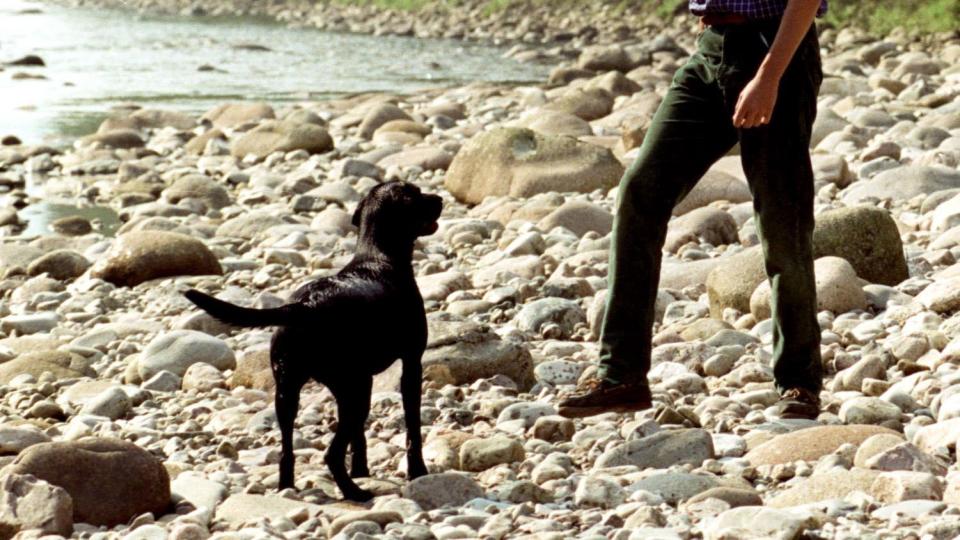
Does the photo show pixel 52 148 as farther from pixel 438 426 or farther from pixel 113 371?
pixel 438 426

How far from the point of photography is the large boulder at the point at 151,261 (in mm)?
9539

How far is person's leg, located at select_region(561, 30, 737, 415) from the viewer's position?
5137 mm

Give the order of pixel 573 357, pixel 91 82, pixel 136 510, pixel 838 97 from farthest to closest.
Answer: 1. pixel 91 82
2. pixel 838 97
3. pixel 573 357
4. pixel 136 510

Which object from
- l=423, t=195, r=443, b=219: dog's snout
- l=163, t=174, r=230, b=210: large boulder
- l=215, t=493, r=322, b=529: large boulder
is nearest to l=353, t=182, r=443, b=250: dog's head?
l=423, t=195, r=443, b=219: dog's snout

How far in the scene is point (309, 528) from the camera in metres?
4.33

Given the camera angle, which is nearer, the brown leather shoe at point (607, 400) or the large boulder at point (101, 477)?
the large boulder at point (101, 477)

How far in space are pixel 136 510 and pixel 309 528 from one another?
2.01ft

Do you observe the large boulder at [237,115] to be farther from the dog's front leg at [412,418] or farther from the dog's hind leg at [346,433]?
the dog's hind leg at [346,433]

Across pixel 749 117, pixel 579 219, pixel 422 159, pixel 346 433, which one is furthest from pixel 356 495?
pixel 422 159

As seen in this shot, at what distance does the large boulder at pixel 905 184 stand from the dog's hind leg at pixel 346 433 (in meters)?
5.81

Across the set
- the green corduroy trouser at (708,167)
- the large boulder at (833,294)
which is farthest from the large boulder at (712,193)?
the green corduroy trouser at (708,167)

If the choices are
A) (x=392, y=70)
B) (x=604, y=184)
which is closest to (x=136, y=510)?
(x=604, y=184)

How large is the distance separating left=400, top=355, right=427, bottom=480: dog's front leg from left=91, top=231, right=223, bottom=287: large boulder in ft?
16.2

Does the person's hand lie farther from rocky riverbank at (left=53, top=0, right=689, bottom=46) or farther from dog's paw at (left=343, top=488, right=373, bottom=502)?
rocky riverbank at (left=53, top=0, right=689, bottom=46)
